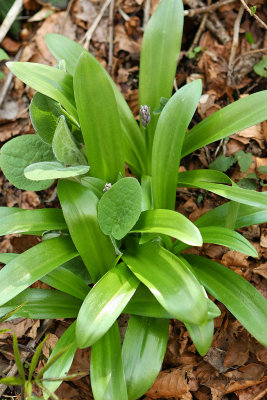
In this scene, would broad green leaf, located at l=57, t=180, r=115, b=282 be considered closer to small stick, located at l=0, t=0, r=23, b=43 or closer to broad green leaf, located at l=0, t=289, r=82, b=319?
broad green leaf, located at l=0, t=289, r=82, b=319

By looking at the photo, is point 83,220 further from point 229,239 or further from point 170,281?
point 229,239

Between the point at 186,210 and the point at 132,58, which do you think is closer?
the point at 186,210

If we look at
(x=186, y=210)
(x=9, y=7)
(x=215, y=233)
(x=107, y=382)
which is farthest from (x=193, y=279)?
(x=9, y=7)

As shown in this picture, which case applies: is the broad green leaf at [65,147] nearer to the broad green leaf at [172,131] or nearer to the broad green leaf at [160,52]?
the broad green leaf at [172,131]

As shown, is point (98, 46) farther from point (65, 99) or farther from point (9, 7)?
point (65, 99)

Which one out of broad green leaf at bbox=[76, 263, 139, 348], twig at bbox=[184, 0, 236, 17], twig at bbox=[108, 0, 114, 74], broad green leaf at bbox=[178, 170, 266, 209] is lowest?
broad green leaf at bbox=[76, 263, 139, 348]

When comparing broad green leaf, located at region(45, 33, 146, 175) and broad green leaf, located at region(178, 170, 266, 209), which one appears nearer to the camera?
broad green leaf, located at region(178, 170, 266, 209)

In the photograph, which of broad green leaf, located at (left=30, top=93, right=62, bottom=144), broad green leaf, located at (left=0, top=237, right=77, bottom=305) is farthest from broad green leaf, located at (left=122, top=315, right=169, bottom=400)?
broad green leaf, located at (left=30, top=93, right=62, bottom=144)
